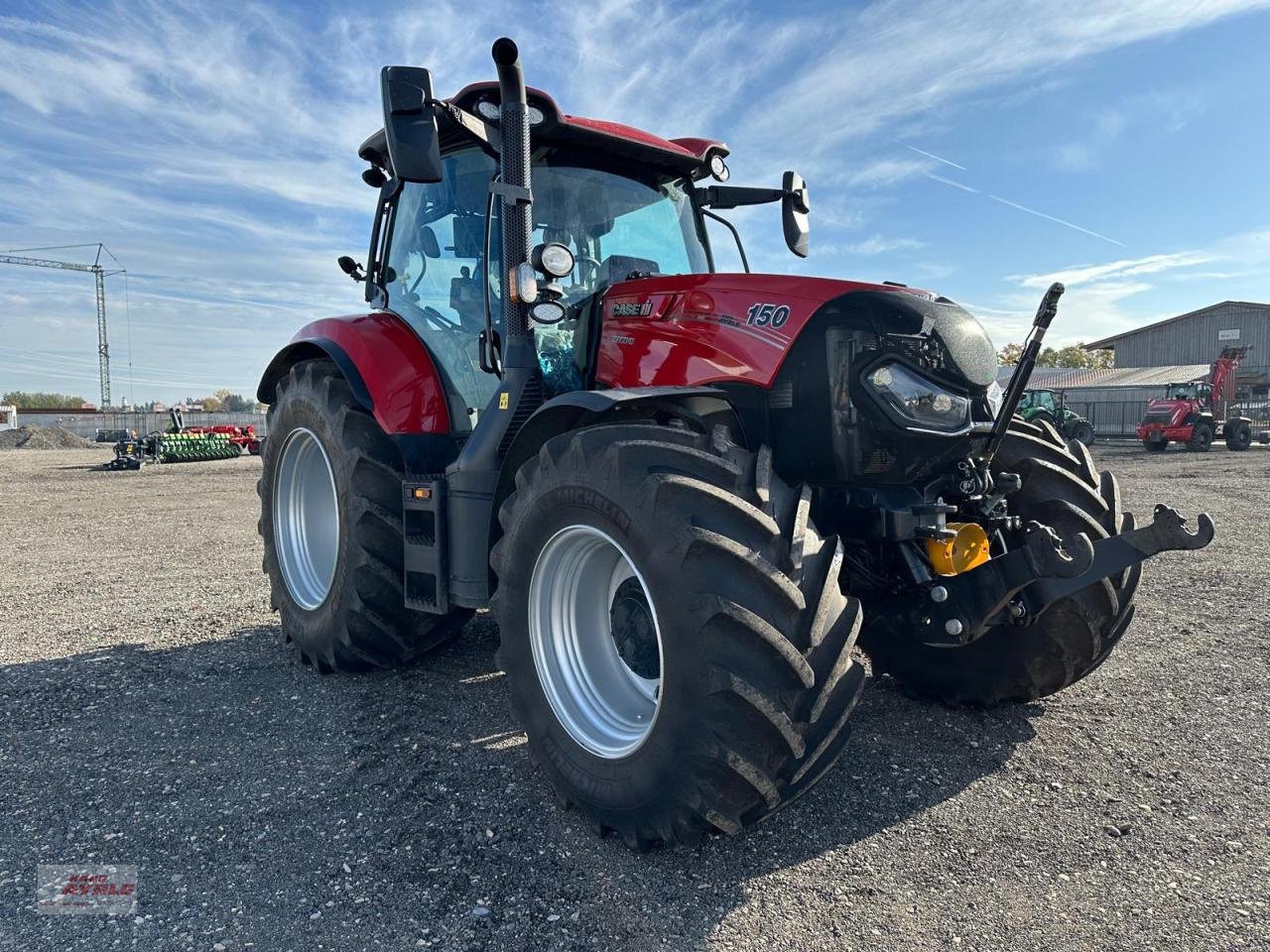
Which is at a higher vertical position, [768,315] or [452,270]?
[452,270]

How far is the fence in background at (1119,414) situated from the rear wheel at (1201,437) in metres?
9.78

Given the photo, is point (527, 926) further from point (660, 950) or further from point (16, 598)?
point (16, 598)

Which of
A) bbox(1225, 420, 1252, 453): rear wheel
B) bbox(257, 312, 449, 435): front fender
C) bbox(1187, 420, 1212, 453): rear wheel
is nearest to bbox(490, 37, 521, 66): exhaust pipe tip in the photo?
bbox(257, 312, 449, 435): front fender

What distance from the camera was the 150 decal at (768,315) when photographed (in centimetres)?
281

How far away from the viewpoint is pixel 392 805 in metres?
2.91

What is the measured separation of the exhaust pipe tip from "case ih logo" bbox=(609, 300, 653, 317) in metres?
1.01

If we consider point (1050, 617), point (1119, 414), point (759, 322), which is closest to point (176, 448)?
point (759, 322)

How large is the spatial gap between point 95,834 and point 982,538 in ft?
10.4

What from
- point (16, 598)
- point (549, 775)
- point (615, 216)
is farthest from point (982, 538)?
point (16, 598)

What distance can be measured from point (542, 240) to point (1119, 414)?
132ft

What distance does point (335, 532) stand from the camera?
15.7ft

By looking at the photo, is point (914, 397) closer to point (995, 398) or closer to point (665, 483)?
point (995, 398)

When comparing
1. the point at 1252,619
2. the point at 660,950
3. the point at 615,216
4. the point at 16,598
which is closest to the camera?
the point at 660,950

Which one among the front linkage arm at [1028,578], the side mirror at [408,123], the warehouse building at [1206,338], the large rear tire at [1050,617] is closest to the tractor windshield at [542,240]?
the side mirror at [408,123]
